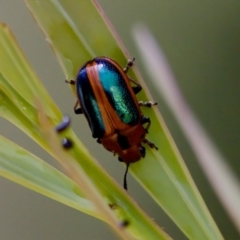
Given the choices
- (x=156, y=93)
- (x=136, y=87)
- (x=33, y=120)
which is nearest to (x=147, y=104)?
(x=136, y=87)

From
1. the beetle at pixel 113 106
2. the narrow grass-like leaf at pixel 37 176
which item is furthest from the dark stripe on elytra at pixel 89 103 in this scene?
the narrow grass-like leaf at pixel 37 176

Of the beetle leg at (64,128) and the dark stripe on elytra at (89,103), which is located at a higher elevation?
the beetle leg at (64,128)

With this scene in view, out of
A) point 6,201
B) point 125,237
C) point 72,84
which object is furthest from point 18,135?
point 125,237

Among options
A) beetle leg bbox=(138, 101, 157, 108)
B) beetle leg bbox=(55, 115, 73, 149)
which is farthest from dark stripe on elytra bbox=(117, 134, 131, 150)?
beetle leg bbox=(55, 115, 73, 149)

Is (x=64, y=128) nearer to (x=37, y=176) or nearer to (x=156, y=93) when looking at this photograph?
(x=37, y=176)

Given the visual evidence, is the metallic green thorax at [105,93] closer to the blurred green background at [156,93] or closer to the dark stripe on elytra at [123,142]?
the dark stripe on elytra at [123,142]

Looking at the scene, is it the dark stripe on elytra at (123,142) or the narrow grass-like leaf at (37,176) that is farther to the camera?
the dark stripe on elytra at (123,142)

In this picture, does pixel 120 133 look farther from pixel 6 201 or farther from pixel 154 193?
pixel 6 201
